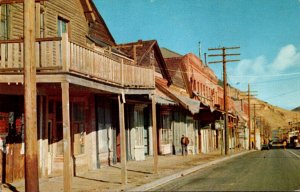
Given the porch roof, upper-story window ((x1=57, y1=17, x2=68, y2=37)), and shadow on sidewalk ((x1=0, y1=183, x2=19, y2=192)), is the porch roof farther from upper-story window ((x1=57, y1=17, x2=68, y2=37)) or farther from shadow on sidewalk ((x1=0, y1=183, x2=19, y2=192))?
shadow on sidewalk ((x1=0, y1=183, x2=19, y2=192))

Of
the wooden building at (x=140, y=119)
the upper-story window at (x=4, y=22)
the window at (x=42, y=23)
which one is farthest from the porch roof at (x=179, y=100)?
the upper-story window at (x=4, y=22)

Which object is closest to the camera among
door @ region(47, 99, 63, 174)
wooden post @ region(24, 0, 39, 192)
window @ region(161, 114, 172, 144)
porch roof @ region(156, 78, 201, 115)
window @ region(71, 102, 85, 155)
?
wooden post @ region(24, 0, 39, 192)

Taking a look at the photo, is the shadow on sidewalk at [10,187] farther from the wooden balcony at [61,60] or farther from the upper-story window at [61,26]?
the upper-story window at [61,26]

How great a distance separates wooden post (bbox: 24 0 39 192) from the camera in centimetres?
997

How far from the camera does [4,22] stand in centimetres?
1466

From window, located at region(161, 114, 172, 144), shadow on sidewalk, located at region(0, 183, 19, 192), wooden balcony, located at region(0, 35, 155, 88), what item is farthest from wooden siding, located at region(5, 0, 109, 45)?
window, located at region(161, 114, 172, 144)

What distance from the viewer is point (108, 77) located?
1515 centimetres

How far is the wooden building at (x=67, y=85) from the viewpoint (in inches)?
477

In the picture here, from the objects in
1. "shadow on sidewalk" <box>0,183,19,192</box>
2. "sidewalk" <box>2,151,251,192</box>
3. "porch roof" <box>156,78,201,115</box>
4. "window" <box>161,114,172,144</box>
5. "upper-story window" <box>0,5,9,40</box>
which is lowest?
"sidewalk" <box>2,151,251,192</box>

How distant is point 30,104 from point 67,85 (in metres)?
1.71

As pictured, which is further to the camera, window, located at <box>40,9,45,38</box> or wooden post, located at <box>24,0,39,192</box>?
window, located at <box>40,9,45,38</box>

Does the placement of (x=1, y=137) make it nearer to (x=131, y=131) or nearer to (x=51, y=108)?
(x=51, y=108)

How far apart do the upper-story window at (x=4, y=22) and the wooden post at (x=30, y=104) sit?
450 cm

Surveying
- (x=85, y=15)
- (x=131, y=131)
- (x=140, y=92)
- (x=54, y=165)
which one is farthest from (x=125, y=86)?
(x=131, y=131)
